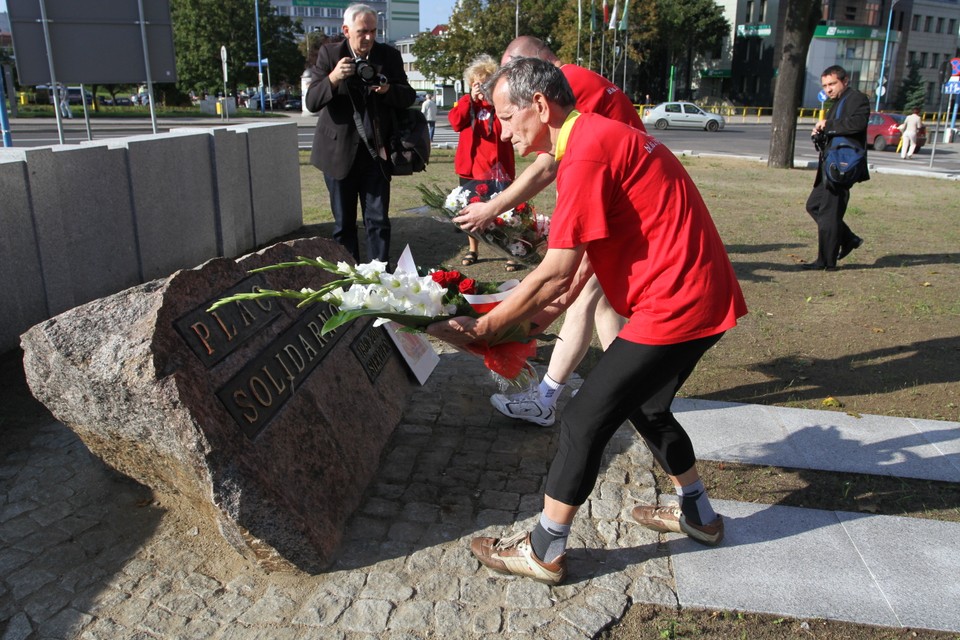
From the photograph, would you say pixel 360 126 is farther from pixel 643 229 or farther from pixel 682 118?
pixel 682 118

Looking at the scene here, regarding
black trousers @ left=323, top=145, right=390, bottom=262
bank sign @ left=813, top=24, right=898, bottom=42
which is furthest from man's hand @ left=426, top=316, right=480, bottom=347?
bank sign @ left=813, top=24, right=898, bottom=42

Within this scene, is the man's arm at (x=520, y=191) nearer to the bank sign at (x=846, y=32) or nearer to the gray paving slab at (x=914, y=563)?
the gray paving slab at (x=914, y=563)

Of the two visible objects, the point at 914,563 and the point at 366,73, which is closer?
the point at 914,563

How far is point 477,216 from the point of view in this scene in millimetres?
3877

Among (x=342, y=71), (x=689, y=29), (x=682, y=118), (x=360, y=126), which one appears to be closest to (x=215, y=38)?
(x=689, y=29)

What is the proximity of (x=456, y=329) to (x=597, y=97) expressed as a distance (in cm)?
149

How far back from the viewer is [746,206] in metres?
12.8

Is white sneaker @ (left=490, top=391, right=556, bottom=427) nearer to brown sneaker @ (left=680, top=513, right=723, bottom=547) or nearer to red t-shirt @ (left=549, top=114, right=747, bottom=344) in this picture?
brown sneaker @ (left=680, top=513, right=723, bottom=547)

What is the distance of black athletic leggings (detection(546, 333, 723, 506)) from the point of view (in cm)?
260

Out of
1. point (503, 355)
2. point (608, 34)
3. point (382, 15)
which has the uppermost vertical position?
point (382, 15)

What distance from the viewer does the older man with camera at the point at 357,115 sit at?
5789 millimetres

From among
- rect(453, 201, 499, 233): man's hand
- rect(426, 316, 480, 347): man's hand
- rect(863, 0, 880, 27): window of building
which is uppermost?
rect(863, 0, 880, 27): window of building

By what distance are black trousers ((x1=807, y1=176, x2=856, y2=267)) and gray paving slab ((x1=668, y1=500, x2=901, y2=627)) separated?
17.8ft

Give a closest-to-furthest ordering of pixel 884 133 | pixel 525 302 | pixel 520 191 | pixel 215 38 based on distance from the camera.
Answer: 1. pixel 525 302
2. pixel 520 191
3. pixel 884 133
4. pixel 215 38
